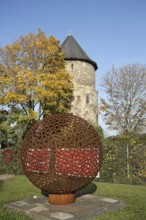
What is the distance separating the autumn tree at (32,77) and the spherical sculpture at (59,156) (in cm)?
1603

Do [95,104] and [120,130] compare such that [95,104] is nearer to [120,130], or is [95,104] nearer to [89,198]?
[120,130]

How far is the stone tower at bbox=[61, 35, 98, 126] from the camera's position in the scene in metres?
33.5

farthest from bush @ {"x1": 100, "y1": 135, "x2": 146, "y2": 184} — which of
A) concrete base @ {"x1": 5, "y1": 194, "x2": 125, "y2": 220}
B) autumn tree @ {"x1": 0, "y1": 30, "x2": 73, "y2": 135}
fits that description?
autumn tree @ {"x1": 0, "y1": 30, "x2": 73, "y2": 135}

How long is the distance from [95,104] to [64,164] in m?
29.3

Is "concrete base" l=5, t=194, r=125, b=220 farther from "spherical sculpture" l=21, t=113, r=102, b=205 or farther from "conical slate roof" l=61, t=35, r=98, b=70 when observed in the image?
"conical slate roof" l=61, t=35, r=98, b=70

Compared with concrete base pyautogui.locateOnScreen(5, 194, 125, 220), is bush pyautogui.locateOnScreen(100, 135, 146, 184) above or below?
above

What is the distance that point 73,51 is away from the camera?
3466 centimetres

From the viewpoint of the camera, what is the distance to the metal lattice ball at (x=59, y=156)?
247 inches

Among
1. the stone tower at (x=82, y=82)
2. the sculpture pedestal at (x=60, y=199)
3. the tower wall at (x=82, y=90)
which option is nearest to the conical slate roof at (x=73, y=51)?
the stone tower at (x=82, y=82)

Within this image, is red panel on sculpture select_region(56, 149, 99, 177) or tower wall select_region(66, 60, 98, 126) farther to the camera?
tower wall select_region(66, 60, 98, 126)

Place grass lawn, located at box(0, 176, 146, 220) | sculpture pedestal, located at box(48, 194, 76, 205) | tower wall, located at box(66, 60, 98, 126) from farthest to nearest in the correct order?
1. tower wall, located at box(66, 60, 98, 126)
2. sculpture pedestal, located at box(48, 194, 76, 205)
3. grass lawn, located at box(0, 176, 146, 220)

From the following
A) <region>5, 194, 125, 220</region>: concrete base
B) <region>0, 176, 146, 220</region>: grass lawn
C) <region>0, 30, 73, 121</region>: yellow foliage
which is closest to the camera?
<region>5, 194, 125, 220</region>: concrete base

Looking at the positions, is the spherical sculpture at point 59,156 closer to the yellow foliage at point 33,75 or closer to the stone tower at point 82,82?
the yellow foliage at point 33,75

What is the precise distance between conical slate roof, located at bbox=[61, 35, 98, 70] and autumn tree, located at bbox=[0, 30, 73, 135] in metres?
6.94
